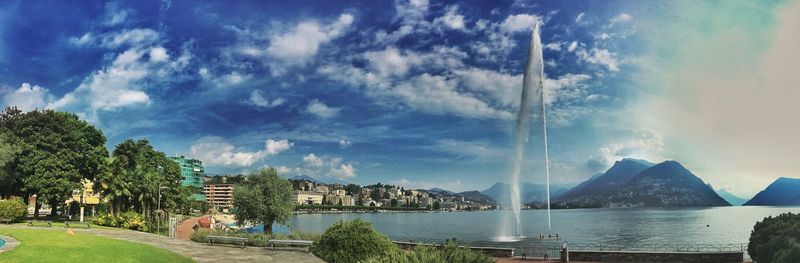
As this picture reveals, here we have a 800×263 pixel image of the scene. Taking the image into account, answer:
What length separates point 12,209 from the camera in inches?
1736

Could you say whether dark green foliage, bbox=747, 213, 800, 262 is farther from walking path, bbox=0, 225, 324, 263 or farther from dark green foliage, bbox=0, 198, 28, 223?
dark green foliage, bbox=0, 198, 28, 223

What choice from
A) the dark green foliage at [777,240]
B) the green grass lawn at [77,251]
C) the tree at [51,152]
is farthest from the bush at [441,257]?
→ the tree at [51,152]

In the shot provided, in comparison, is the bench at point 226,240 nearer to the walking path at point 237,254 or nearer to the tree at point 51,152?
the walking path at point 237,254

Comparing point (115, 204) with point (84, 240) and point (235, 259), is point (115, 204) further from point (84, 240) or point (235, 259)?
point (235, 259)

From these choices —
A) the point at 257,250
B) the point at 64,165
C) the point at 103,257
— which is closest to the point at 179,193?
the point at 64,165

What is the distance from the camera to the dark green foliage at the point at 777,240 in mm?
23172

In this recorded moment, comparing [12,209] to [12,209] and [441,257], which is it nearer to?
[12,209]

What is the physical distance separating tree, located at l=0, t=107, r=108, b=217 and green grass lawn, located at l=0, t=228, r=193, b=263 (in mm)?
27890

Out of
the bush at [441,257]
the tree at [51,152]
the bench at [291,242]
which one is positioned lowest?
the bench at [291,242]

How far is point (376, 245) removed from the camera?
23.4 m

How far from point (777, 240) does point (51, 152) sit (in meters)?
62.9

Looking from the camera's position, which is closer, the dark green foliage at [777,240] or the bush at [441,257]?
the bush at [441,257]

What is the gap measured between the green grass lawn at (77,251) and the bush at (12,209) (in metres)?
19.8

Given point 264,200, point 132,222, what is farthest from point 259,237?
point 132,222
